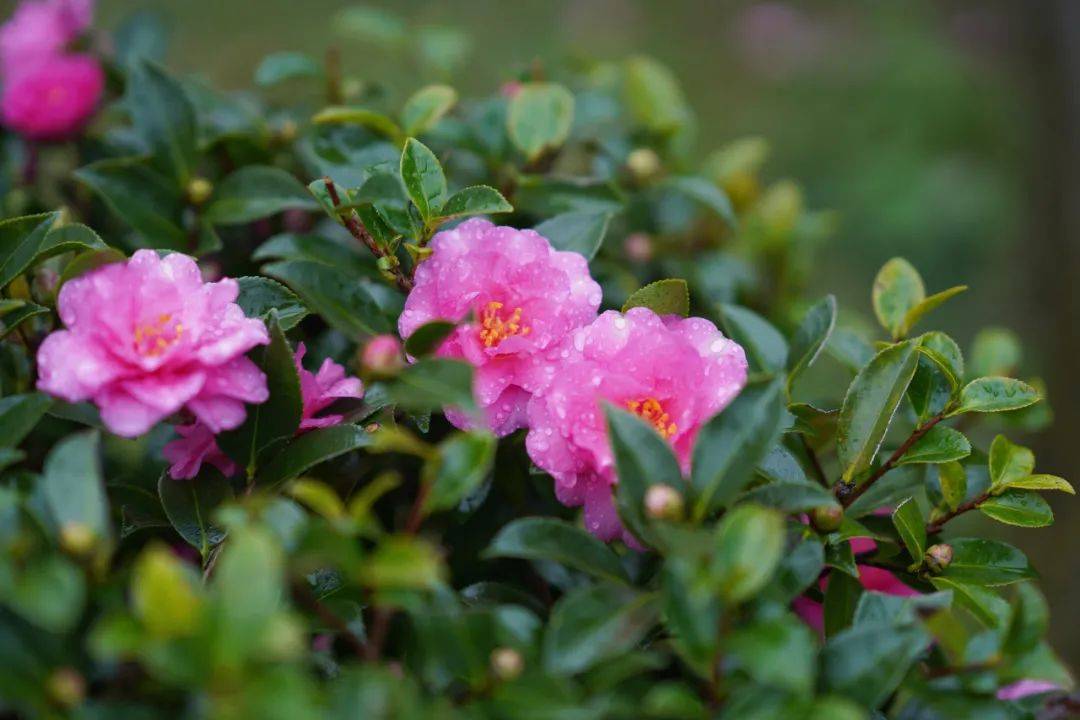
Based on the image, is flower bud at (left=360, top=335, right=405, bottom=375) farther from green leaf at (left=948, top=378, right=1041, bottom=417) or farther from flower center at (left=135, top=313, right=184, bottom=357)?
green leaf at (left=948, top=378, right=1041, bottom=417)

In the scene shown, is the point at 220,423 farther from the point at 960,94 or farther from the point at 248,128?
the point at 960,94

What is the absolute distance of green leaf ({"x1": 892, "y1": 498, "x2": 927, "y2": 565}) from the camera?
0.88 metres

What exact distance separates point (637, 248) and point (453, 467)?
0.73 metres

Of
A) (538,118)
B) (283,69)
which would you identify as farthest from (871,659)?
(283,69)

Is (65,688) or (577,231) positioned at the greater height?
(577,231)

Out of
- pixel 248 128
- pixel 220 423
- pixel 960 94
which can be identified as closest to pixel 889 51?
pixel 960 94

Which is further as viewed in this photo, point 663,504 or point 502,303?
point 502,303

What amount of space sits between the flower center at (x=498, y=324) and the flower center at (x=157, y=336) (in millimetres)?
241

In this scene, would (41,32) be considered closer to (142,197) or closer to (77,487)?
(142,197)

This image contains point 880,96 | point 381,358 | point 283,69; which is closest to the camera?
point 381,358

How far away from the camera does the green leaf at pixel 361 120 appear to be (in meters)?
1.09

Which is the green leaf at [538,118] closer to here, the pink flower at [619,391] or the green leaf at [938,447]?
the pink flower at [619,391]

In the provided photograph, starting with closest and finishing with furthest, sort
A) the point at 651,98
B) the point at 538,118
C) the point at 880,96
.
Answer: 1. the point at 538,118
2. the point at 651,98
3. the point at 880,96

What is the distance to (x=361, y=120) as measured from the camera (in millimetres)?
1126
